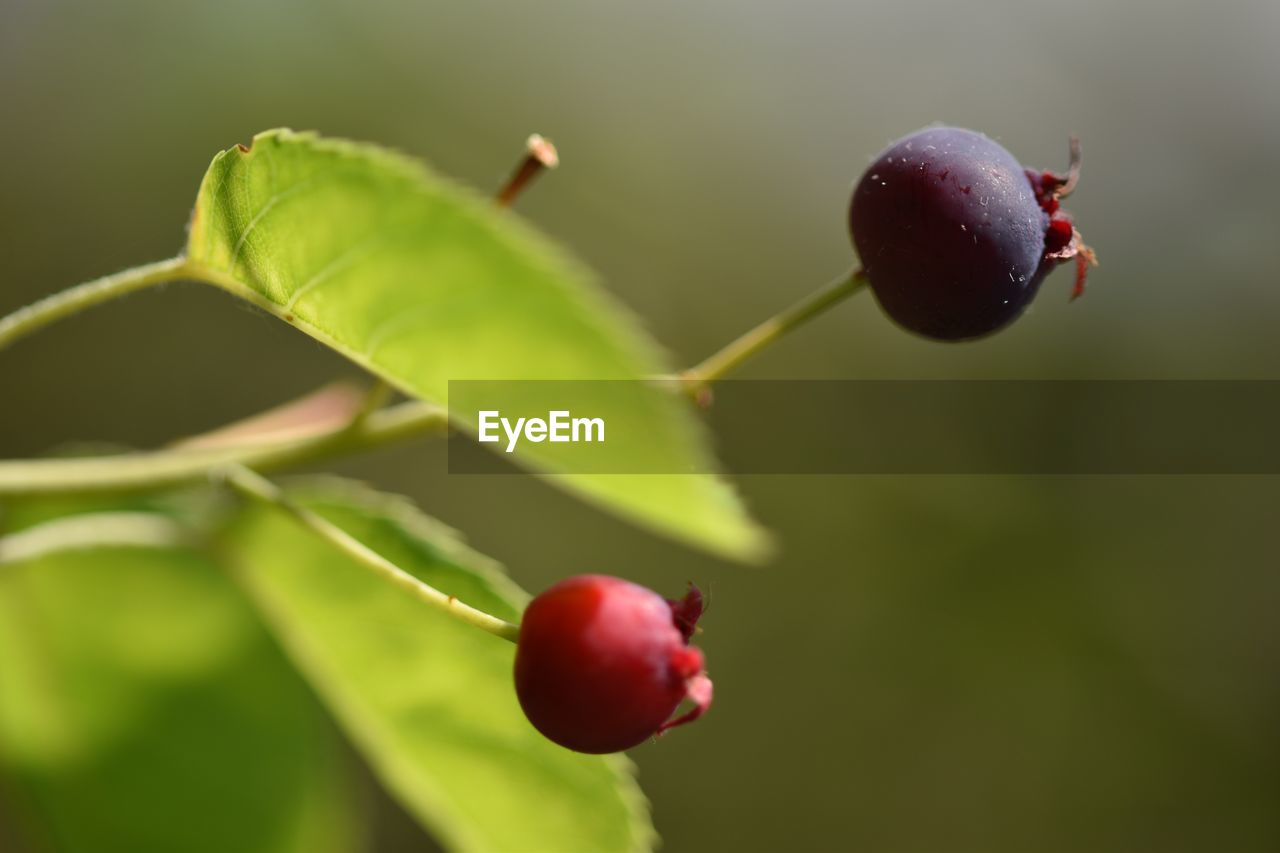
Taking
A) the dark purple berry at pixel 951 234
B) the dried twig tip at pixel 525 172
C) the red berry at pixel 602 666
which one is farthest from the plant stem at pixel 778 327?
the red berry at pixel 602 666

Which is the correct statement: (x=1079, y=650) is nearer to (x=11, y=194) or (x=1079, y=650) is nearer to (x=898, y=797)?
(x=898, y=797)

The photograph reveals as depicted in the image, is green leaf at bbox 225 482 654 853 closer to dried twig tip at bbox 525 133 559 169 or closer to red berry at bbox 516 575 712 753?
red berry at bbox 516 575 712 753

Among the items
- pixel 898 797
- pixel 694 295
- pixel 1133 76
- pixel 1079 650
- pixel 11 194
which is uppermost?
pixel 1133 76

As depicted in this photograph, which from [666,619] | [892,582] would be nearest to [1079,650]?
[892,582]

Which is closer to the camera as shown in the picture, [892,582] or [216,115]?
[216,115]

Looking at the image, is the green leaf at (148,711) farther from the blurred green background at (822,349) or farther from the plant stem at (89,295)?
the blurred green background at (822,349)

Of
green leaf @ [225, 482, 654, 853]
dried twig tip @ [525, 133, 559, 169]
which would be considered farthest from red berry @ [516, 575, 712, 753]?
dried twig tip @ [525, 133, 559, 169]
